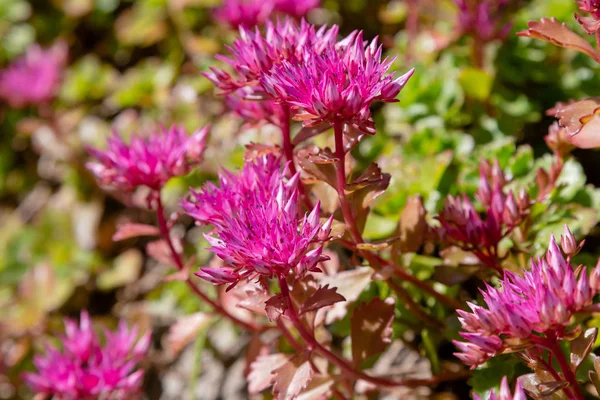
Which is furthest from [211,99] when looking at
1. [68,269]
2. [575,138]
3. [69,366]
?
[575,138]

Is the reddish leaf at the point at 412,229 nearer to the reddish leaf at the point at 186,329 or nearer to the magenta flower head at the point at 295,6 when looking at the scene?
the reddish leaf at the point at 186,329

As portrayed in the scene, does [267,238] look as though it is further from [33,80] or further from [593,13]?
[33,80]

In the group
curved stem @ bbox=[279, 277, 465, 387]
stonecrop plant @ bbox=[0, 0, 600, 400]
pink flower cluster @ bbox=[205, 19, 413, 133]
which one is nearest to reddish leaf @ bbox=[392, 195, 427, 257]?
stonecrop plant @ bbox=[0, 0, 600, 400]

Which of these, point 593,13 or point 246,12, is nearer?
point 593,13

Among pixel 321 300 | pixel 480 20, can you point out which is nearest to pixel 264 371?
pixel 321 300

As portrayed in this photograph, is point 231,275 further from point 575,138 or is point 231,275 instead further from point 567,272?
point 575,138

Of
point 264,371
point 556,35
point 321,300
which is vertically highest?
point 556,35

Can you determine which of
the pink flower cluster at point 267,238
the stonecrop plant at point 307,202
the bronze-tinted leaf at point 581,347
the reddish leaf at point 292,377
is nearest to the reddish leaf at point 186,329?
the stonecrop plant at point 307,202
